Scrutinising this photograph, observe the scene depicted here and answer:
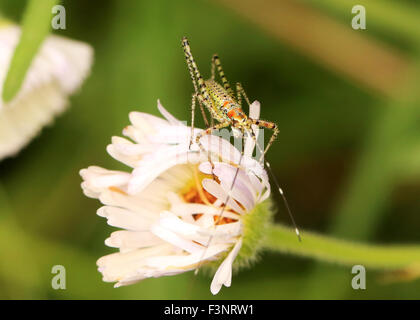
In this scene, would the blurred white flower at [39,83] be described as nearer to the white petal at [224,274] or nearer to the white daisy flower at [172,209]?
the white daisy flower at [172,209]

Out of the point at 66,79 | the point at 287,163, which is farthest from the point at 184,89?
the point at 66,79

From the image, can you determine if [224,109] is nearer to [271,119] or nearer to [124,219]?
[124,219]

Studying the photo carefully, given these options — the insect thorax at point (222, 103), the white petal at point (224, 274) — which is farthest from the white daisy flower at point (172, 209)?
the insect thorax at point (222, 103)

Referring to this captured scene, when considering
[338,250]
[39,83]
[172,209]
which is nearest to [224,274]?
[172,209]

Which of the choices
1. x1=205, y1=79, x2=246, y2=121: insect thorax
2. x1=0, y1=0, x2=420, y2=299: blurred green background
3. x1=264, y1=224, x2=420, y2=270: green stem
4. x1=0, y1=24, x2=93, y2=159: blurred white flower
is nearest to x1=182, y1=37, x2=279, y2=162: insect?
x1=205, y1=79, x2=246, y2=121: insect thorax

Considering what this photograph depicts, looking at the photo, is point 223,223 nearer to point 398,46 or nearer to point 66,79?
point 66,79

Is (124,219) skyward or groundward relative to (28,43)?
groundward

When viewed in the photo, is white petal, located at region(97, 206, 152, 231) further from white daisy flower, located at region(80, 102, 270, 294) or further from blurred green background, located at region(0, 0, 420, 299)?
blurred green background, located at region(0, 0, 420, 299)
